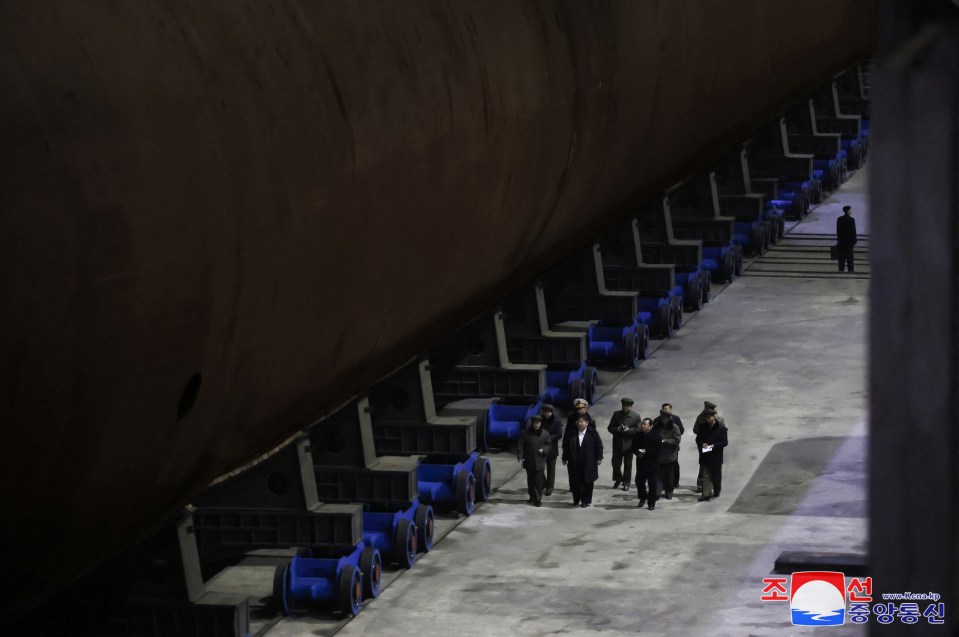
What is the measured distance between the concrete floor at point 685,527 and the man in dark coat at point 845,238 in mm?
3414

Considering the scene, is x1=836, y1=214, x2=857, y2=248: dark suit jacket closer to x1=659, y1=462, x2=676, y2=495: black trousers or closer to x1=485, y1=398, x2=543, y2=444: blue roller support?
x1=485, y1=398, x2=543, y2=444: blue roller support

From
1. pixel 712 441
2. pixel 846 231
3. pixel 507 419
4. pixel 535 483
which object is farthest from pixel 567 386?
pixel 846 231

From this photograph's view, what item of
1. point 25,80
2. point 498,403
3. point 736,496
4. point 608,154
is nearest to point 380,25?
point 25,80

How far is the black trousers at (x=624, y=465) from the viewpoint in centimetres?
2166

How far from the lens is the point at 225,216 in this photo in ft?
30.6

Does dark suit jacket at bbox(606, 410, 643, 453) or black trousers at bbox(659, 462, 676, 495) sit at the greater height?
dark suit jacket at bbox(606, 410, 643, 453)

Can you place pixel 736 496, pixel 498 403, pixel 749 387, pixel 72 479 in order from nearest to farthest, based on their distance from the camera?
pixel 72 479 < pixel 736 496 < pixel 498 403 < pixel 749 387

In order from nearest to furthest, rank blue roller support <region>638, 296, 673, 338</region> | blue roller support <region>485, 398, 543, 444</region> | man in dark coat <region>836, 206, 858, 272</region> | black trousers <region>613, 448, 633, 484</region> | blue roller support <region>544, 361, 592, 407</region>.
A: black trousers <region>613, 448, 633, 484</region>
blue roller support <region>485, 398, 543, 444</region>
blue roller support <region>544, 361, 592, 407</region>
blue roller support <region>638, 296, 673, 338</region>
man in dark coat <region>836, 206, 858, 272</region>

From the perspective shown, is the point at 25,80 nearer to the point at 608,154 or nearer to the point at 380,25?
the point at 380,25

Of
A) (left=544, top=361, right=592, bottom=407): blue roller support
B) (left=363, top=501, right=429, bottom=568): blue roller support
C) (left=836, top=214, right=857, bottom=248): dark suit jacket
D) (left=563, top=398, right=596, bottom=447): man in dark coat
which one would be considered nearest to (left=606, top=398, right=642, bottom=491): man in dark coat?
(left=563, top=398, right=596, bottom=447): man in dark coat

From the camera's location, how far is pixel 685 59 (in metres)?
20.0

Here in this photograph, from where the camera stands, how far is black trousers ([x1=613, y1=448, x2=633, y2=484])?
21656 mm

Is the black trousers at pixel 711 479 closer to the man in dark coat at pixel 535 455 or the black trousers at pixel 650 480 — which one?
the black trousers at pixel 650 480

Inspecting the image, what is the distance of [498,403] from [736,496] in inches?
161
